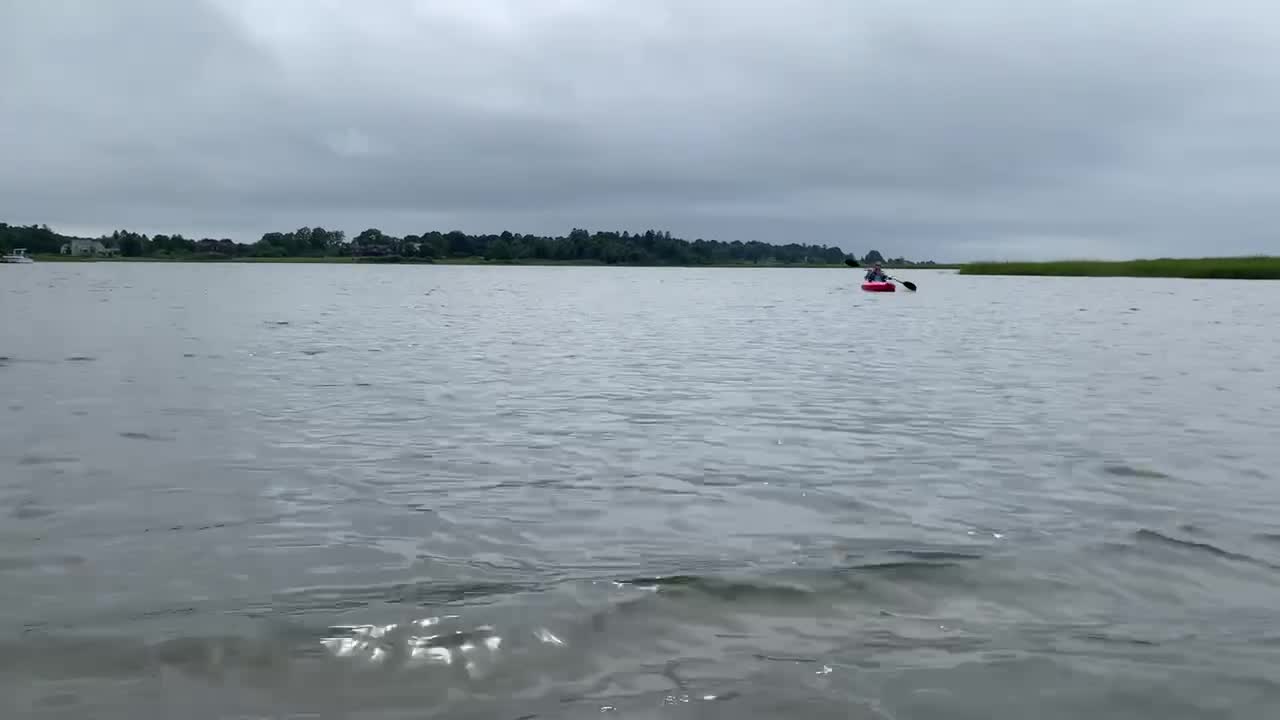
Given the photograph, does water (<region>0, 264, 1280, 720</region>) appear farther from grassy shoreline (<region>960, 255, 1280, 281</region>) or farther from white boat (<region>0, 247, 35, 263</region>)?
white boat (<region>0, 247, 35, 263</region>)

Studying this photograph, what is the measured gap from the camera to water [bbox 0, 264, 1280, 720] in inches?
223

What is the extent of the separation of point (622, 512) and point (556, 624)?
117 inches

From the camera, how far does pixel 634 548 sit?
27.2 ft

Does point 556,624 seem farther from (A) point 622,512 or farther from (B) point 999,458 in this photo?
(B) point 999,458

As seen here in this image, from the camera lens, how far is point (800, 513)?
947 cm

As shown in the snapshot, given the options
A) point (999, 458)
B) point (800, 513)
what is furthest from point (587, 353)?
point (800, 513)

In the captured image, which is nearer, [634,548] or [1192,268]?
[634,548]

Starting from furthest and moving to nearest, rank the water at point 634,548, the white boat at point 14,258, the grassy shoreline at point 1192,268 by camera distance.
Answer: the white boat at point 14,258 → the grassy shoreline at point 1192,268 → the water at point 634,548

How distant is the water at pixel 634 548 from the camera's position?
567cm

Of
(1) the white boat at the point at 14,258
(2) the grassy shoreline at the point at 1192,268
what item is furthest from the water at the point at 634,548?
(1) the white boat at the point at 14,258

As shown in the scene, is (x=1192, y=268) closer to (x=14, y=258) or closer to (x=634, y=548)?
(x=634, y=548)

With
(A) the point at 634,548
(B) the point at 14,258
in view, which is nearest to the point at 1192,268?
(A) the point at 634,548

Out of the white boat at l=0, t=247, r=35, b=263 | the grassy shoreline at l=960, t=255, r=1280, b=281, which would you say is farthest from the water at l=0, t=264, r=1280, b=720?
the white boat at l=0, t=247, r=35, b=263

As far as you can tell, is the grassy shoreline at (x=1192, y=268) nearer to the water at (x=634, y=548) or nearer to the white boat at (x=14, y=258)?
the water at (x=634, y=548)
